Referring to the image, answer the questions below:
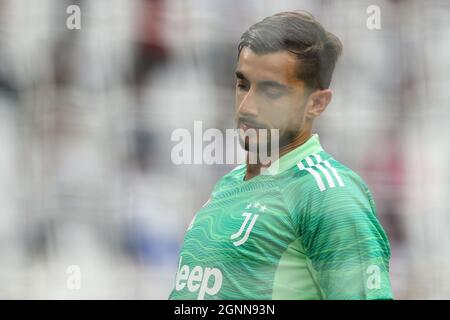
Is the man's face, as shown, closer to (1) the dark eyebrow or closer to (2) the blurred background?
(1) the dark eyebrow

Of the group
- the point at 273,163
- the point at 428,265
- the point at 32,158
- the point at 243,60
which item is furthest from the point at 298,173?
the point at 32,158

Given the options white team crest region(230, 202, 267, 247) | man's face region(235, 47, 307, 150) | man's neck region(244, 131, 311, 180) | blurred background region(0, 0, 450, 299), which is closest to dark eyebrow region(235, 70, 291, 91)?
man's face region(235, 47, 307, 150)

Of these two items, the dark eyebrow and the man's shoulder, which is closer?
the man's shoulder

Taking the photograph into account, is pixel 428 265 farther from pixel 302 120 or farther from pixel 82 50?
pixel 82 50

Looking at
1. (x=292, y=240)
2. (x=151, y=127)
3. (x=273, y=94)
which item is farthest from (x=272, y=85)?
(x=151, y=127)

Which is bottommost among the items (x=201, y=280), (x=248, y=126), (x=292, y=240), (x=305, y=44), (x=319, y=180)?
(x=201, y=280)

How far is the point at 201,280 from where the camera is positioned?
5.23 ft

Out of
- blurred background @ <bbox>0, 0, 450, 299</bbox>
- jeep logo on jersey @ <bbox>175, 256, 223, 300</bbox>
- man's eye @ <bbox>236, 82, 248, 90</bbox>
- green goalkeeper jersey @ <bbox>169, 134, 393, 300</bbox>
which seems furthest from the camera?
blurred background @ <bbox>0, 0, 450, 299</bbox>

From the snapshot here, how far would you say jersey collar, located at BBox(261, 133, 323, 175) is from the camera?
1.62m

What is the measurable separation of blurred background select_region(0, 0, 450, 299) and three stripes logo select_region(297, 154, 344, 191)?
0.48 metres

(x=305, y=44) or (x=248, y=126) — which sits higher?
(x=305, y=44)

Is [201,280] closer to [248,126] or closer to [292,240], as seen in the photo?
[292,240]

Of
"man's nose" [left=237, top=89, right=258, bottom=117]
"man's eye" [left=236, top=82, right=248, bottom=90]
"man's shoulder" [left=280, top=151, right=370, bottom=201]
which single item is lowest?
"man's shoulder" [left=280, top=151, right=370, bottom=201]

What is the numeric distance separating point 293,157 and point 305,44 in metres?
0.25
